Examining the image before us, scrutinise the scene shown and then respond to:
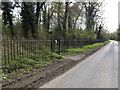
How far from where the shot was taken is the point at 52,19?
30406 mm

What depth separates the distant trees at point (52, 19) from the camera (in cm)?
1684

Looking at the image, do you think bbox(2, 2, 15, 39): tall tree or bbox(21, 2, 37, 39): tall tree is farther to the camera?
bbox(21, 2, 37, 39): tall tree

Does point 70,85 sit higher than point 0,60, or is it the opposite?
point 0,60

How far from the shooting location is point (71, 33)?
2095cm

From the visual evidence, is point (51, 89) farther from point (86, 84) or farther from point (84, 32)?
point (84, 32)

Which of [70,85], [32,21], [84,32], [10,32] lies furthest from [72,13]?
[70,85]

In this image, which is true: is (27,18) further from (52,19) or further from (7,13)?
(52,19)

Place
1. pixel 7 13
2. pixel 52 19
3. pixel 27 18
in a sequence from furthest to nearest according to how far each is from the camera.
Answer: pixel 52 19 < pixel 27 18 < pixel 7 13

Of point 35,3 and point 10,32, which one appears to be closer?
point 10,32

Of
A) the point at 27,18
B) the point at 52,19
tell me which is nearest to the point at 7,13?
the point at 27,18

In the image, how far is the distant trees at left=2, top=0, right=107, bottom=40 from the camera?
1684 cm

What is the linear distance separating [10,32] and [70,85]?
15221mm

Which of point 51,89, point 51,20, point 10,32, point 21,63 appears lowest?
point 51,89

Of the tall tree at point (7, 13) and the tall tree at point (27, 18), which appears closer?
the tall tree at point (7, 13)
